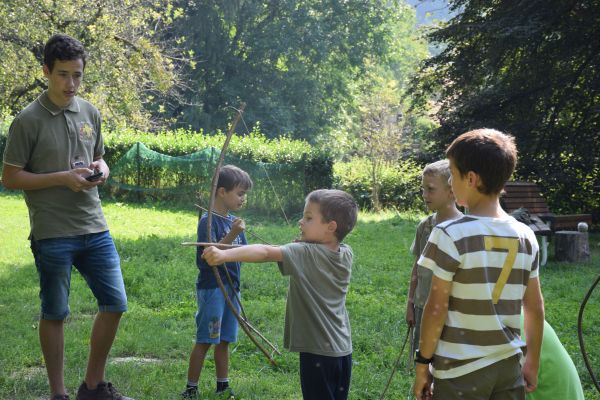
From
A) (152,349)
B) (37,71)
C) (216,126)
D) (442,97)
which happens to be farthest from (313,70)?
(152,349)

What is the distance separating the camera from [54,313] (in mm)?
4203

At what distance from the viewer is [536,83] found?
14484 millimetres

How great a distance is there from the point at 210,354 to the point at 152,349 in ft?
1.44

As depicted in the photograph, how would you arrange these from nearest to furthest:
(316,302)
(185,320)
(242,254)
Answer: (242,254) → (316,302) → (185,320)

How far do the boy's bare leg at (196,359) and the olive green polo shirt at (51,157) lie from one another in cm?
90

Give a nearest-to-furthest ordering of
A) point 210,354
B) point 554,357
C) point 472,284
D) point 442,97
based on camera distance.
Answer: point 472,284
point 554,357
point 210,354
point 442,97

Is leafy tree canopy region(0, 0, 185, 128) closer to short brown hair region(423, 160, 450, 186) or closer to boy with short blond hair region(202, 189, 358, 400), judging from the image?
short brown hair region(423, 160, 450, 186)

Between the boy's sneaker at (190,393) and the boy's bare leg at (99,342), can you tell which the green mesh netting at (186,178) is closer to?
the boy's sneaker at (190,393)

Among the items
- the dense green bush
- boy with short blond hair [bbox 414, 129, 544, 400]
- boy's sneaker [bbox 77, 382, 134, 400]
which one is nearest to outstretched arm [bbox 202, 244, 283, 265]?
boy with short blond hair [bbox 414, 129, 544, 400]

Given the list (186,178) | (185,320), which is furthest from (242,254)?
(186,178)

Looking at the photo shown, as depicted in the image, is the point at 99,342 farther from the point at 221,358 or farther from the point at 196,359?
the point at 221,358

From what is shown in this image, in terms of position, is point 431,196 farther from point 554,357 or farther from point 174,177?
point 174,177

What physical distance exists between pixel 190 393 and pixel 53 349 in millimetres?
879

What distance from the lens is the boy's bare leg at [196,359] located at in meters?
4.57
